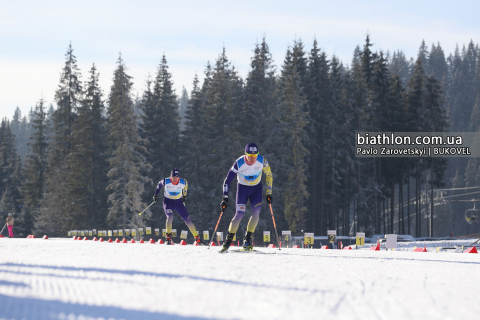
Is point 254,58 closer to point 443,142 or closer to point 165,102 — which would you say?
point 165,102

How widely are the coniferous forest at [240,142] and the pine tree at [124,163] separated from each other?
5.8 inches

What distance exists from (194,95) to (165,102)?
160 inches

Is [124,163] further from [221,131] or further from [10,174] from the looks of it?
[10,174]

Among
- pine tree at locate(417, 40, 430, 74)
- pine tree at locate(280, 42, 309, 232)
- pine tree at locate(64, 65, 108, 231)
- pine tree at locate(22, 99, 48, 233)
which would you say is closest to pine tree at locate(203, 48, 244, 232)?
pine tree at locate(280, 42, 309, 232)

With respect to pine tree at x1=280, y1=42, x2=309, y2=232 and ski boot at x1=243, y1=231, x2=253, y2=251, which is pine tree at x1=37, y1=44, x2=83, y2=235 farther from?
ski boot at x1=243, y1=231, x2=253, y2=251

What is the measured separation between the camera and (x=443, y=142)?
201ft

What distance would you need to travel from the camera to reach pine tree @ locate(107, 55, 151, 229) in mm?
48719

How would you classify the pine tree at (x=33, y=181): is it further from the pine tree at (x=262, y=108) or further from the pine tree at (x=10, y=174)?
the pine tree at (x=262, y=108)

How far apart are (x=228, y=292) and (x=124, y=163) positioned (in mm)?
45894

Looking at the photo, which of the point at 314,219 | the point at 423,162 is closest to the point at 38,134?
the point at 314,219

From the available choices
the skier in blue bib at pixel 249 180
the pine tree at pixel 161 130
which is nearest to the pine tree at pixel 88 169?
the pine tree at pixel 161 130

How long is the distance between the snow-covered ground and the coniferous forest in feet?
141

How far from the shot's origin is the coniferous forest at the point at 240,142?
52.8m

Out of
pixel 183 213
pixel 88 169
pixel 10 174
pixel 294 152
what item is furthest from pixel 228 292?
pixel 10 174
